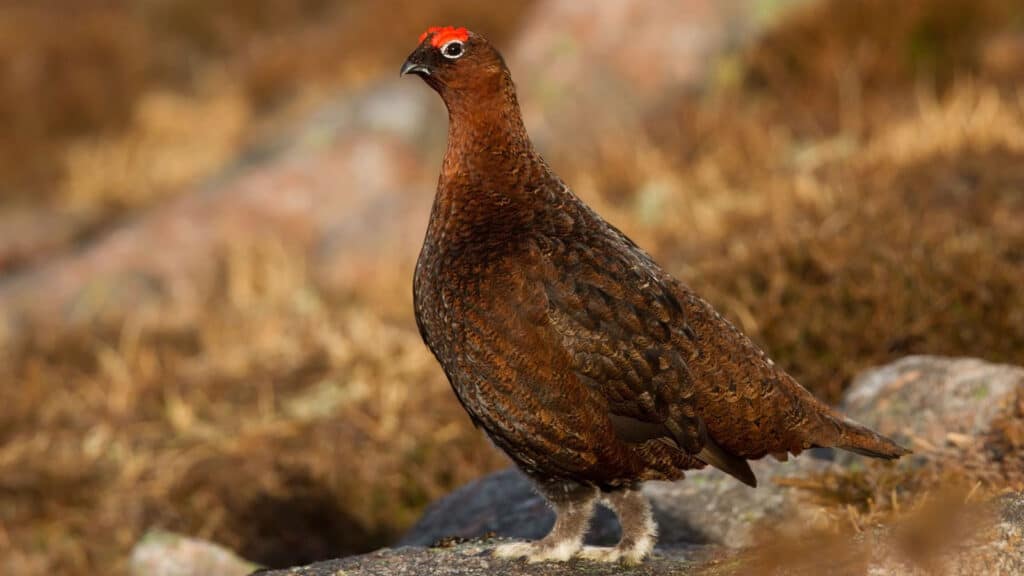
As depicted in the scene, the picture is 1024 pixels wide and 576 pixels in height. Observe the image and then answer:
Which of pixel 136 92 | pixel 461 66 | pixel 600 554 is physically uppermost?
pixel 136 92

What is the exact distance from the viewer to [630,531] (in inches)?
156

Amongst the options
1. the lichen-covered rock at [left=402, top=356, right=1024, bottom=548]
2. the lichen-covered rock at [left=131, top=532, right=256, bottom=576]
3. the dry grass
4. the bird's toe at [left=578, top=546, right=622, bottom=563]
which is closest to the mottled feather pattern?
the bird's toe at [left=578, top=546, right=622, bottom=563]

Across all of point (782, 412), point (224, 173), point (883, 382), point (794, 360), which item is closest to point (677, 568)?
point (782, 412)

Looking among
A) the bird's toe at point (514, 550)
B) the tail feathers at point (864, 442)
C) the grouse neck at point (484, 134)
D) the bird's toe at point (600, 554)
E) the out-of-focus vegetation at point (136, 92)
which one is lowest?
the bird's toe at point (600, 554)

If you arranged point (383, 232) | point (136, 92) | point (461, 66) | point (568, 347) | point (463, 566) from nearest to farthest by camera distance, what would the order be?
point (568, 347), point (463, 566), point (461, 66), point (383, 232), point (136, 92)

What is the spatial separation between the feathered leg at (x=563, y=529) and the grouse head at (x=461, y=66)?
1240 mm

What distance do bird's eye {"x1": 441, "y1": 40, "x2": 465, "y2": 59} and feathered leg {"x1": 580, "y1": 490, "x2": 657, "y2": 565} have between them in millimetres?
1431

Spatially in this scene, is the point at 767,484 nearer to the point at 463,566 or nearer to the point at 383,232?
the point at 463,566

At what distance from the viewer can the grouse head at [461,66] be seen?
4.11 m

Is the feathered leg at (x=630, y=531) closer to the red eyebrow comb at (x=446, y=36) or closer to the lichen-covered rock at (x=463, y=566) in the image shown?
the lichen-covered rock at (x=463, y=566)

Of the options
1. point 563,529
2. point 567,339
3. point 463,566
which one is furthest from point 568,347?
point 463,566

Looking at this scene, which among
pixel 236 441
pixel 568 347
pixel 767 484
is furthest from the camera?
pixel 236 441

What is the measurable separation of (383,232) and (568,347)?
7.56 meters

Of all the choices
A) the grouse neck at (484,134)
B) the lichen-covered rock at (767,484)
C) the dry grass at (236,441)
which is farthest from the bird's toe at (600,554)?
the dry grass at (236,441)
